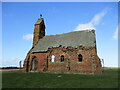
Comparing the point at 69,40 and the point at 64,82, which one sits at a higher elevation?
the point at 69,40

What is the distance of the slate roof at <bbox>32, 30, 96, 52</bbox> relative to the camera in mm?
25866

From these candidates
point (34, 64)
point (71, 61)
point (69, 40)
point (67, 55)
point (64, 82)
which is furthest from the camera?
point (34, 64)

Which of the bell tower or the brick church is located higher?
the bell tower

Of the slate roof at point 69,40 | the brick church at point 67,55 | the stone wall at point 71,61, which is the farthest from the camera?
the slate roof at point 69,40

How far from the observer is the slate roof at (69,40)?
25866mm

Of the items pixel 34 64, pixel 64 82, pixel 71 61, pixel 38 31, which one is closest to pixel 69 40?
pixel 71 61

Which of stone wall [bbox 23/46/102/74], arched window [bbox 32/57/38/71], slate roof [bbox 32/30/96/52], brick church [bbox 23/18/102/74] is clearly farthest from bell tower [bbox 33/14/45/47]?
stone wall [bbox 23/46/102/74]

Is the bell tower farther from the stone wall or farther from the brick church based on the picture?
the stone wall

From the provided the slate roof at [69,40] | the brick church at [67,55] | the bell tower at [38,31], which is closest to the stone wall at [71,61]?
the brick church at [67,55]

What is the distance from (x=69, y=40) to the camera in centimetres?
2858

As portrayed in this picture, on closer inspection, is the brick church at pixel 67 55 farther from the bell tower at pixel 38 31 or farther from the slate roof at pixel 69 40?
the bell tower at pixel 38 31

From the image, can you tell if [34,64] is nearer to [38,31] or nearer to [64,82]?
[38,31]

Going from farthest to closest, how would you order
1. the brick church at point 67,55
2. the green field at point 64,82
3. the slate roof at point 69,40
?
1. the slate roof at point 69,40
2. the brick church at point 67,55
3. the green field at point 64,82

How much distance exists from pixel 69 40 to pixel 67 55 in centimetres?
461
